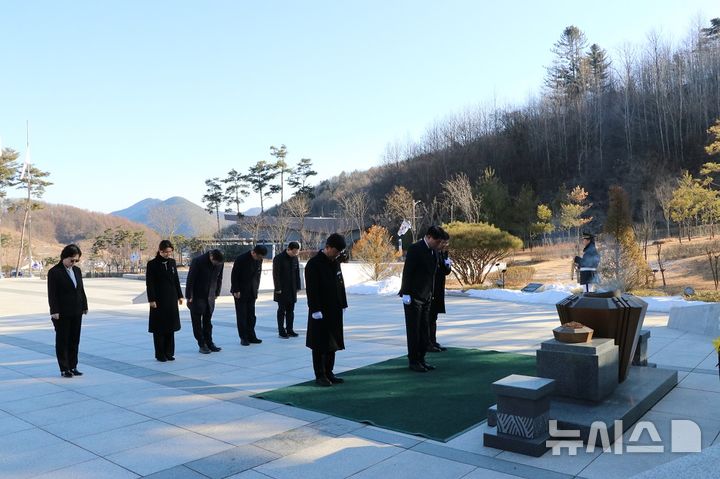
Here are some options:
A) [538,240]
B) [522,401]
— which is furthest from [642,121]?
Answer: [522,401]

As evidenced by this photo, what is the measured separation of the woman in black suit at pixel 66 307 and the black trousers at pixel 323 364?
2.94m

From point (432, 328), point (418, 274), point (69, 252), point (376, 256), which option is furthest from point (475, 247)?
point (69, 252)

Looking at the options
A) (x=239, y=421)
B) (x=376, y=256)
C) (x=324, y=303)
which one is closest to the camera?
(x=239, y=421)

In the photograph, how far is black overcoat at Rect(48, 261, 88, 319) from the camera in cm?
620

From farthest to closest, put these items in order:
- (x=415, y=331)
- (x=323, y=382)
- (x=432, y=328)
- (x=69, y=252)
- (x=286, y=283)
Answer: (x=286, y=283) → (x=432, y=328) → (x=69, y=252) → (x=415, y=331) → (x=323, y=382)

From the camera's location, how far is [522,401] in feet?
11.9

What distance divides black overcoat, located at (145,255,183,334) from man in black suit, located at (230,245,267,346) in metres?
1.15

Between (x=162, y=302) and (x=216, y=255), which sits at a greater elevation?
(x=216, y=255)

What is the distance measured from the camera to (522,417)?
3652 mm

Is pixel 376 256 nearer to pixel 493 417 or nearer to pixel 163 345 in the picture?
pixel 163 345

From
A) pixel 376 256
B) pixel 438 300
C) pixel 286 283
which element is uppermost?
pixel 376 256

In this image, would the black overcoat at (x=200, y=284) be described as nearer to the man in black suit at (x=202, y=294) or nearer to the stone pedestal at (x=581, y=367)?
the man in black suit at (x=202, y=294)

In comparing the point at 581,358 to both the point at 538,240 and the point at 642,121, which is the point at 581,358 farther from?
the point at 642,121

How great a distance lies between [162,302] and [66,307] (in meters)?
1.19
